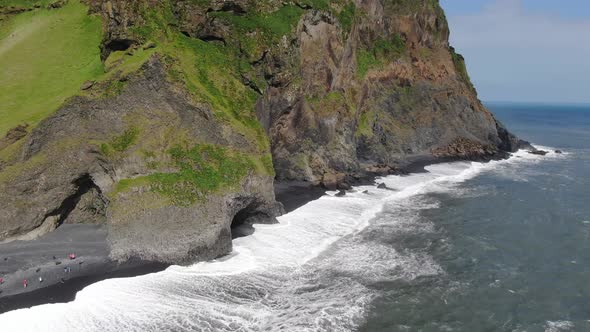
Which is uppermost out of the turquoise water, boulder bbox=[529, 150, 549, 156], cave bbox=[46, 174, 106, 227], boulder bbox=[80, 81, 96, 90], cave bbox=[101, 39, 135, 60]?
cave bbox=[101, 39, 135, 60]

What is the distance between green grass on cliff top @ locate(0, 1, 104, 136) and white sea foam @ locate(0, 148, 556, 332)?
16637 mm

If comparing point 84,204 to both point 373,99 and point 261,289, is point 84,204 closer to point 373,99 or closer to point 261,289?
point 261,289

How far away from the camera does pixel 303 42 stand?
55.3m

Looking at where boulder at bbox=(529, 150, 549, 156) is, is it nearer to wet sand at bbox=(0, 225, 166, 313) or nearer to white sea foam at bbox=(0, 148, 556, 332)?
white sea foam at bbox=(0, 148, 556, 332)

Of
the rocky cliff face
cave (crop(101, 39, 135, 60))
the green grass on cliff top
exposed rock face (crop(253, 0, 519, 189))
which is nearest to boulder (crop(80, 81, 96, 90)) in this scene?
the rocky cliff face

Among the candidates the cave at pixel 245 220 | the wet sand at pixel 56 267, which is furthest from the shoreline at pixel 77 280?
the cave at pixel 245 220

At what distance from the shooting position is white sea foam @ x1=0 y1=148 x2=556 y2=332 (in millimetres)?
24406

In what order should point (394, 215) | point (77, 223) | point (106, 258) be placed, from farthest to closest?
point (394, 215) → point (77, 223) → point (106, 258)

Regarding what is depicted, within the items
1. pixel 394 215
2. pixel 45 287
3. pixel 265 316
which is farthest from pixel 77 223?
pixel 394 215

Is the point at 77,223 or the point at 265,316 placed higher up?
the point at 77,223

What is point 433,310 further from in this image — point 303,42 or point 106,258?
point 303,42

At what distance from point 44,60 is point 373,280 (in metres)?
36.7

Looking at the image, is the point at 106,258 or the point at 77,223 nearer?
the point at 106,258

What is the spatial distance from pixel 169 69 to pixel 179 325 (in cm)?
2159
